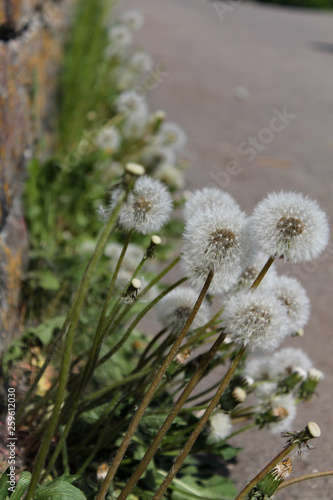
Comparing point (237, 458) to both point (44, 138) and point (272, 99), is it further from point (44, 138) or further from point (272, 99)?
point (272, 99)

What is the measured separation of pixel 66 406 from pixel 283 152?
3.56 meters

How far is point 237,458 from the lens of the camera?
6.28ft

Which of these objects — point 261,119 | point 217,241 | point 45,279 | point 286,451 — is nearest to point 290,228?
point 217,241

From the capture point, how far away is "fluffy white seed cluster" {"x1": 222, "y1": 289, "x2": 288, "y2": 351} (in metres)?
1.23

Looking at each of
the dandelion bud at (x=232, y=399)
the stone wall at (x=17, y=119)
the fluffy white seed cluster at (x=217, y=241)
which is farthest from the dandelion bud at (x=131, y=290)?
the stone wall at (x=17, y=119)

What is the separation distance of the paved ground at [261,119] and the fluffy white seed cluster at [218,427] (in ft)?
0.85

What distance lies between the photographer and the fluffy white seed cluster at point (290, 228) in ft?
3.98

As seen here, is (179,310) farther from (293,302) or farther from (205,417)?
(205,417)

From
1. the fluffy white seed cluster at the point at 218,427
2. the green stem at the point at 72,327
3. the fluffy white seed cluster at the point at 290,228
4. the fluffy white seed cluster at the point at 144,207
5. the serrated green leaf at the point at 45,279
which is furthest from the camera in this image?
the serrated green leaf at the point at 45,279

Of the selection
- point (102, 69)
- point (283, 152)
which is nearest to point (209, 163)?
point (283, 152)

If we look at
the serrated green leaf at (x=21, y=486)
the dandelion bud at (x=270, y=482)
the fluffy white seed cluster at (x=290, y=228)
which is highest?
the fluffy white seed cluster at (x=290, y=228)

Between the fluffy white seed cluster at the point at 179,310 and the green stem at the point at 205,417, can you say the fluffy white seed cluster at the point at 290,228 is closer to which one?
the green stem at the point at 205,417

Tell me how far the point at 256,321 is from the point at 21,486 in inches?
22.7

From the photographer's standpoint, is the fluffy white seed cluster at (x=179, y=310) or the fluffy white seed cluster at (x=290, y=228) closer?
→ the fluffy white seed cluster at (x=290, y=228)
